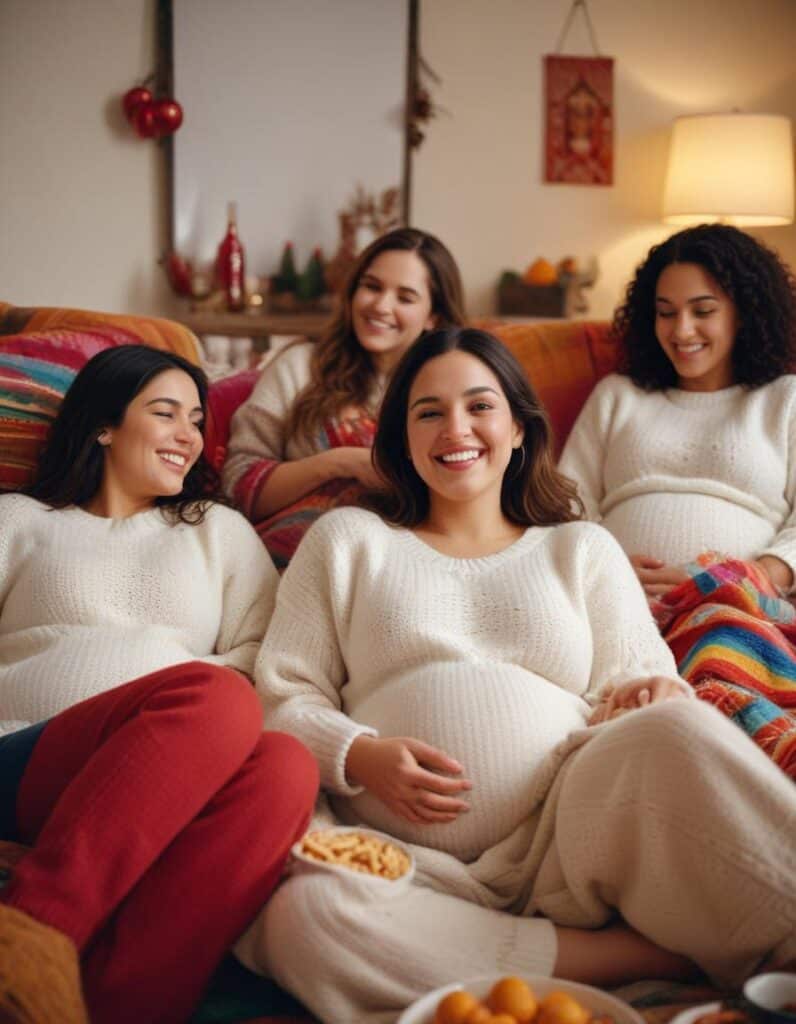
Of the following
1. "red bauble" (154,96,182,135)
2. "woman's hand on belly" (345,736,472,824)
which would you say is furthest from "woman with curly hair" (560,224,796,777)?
"red bauble" (154,96,182,135)

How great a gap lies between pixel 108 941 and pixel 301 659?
483 millimetres

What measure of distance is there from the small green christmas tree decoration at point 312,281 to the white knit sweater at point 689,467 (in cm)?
190

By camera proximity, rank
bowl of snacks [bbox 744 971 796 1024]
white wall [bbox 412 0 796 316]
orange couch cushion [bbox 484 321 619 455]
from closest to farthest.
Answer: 1. bowl of snacks [bbox 744 971 796 1024]
2. orange couch cushion [bbox 484 321 619 455]
3. white wall [bbox 412 0 796 316]

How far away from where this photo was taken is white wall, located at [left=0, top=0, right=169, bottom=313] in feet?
12.8

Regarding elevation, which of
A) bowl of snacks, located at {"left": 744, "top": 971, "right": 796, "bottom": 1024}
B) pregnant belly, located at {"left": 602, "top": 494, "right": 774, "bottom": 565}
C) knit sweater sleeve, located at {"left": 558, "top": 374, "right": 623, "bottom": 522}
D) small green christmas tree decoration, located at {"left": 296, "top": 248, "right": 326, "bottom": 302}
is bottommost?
bowl of snacks, located at {"left": 744, "top": 971, "right": 796, "bottom": 1024}

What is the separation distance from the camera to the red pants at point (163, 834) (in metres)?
1.22

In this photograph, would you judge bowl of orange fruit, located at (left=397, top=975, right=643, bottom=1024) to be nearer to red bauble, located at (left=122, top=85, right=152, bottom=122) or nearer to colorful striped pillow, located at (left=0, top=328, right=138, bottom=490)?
colorful striped pillow, located at (left=0, top=328, right=138, bottom=490)

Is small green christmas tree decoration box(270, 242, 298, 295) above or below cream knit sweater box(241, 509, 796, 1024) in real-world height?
above

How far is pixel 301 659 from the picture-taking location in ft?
5.33

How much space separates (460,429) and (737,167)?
2533 mm

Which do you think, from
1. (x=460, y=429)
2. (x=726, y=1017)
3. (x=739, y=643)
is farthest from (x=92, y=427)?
(x=726, y=1017)

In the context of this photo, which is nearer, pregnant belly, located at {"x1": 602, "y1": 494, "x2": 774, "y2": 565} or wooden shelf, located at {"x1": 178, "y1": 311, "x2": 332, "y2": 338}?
pregnant belly, located at {"x1": 602, "y1": 494, "x2": 774, "y2": 565}

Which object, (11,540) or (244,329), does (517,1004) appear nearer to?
(11,540)

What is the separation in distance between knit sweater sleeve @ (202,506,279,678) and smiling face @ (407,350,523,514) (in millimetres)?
310
